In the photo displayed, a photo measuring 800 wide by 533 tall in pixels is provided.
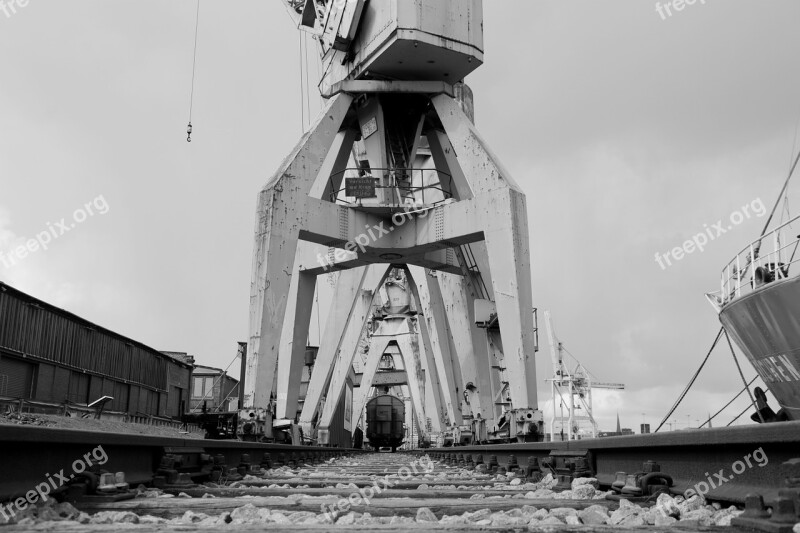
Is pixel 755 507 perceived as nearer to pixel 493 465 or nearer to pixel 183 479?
pixel 183 479

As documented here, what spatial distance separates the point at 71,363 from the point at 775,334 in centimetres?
1689

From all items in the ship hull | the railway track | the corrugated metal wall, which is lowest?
the railway track

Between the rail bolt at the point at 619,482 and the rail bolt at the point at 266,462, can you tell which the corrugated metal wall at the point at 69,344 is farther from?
the rail bolt at the point at 619,482

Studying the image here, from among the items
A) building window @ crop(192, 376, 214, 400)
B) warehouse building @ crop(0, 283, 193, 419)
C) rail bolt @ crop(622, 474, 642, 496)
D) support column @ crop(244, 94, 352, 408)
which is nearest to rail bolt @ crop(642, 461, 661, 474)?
rail bolt @ crop(622, 474, 642, 496)

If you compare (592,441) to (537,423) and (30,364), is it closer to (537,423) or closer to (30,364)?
(537,423)

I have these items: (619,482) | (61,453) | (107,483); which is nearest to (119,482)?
(107,483)

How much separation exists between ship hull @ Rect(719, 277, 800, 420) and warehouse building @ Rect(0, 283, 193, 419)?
14.3m

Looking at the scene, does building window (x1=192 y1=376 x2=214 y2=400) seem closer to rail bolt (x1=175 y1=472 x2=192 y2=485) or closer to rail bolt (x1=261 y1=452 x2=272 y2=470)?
rail bolt (x1=261 y1=452 x2=272 y2=470)

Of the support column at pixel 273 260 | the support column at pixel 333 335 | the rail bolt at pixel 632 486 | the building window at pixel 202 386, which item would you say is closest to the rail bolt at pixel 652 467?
the rail bolt at pixel 632 486

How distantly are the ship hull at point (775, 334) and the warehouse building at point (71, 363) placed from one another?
46.9ft

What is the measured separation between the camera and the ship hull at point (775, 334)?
26.3 feet

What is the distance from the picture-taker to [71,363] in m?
18.5

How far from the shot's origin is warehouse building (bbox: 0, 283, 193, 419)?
620 inches

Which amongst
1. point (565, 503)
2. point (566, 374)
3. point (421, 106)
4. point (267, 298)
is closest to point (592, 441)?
point (565, 503)
